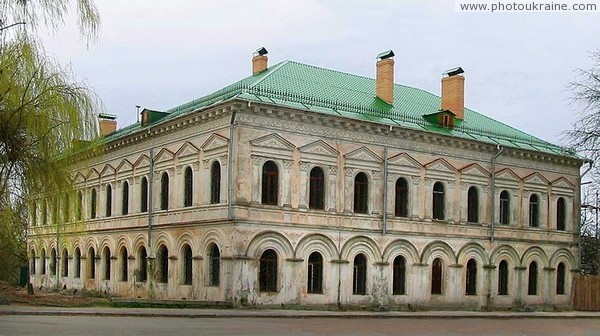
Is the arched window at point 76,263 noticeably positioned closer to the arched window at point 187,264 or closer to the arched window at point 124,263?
the arched window at point 124,263

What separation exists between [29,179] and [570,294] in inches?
1202

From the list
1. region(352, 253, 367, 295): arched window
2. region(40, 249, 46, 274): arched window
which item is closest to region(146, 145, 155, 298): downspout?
region(352, 253, 367, 295): arched window

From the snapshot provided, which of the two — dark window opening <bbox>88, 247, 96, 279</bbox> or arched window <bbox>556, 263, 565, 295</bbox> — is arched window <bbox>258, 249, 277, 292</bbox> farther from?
arched window <bbox>556, 263, 565, 295</bbox>

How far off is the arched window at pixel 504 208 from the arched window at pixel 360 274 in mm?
8844

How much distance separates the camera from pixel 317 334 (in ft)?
59.7

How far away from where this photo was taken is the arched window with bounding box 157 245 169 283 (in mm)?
35281

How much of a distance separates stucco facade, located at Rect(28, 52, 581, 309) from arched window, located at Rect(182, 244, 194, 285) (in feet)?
0.16

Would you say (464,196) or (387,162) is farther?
(464,196)

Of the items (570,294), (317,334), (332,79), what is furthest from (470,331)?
(570,294)

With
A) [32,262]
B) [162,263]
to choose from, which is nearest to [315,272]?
[162,263]

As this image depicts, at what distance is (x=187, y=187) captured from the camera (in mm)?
34219

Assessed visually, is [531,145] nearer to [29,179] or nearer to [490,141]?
[490,141]

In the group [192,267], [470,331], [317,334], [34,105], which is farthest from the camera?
[192,267]

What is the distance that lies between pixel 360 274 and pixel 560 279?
43.4 feet
